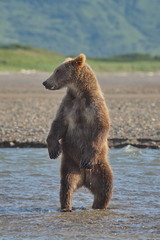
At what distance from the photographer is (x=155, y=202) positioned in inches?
258

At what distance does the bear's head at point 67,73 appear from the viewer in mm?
6332

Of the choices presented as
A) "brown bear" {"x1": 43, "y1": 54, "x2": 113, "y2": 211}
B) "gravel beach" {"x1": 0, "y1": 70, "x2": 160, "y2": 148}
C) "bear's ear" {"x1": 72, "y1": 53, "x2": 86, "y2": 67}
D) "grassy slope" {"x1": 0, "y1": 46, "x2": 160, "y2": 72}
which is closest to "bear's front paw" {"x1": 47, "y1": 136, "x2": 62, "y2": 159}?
"brown bear" {"x1": 43, "y1": 54, "x2": 113, "y2": 211}

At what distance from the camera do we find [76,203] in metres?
6.77

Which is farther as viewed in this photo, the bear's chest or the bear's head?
the bear's head

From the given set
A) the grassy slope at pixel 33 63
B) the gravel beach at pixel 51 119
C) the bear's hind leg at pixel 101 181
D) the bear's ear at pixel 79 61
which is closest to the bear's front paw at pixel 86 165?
the bear's hind leg at pixel 101 181

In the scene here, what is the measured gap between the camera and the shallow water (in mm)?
5391

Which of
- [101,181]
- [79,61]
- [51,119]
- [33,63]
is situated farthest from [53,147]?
[33,63]

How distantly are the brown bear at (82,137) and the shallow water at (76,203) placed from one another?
0.24 metres

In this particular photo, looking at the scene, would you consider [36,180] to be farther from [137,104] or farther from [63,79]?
[137,104]

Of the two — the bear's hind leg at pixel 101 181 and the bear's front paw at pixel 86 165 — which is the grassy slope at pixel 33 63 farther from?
the bear's front paw at pixel 86 165

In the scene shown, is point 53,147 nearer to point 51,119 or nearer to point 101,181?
point 101,181

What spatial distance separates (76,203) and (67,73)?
1.32 m

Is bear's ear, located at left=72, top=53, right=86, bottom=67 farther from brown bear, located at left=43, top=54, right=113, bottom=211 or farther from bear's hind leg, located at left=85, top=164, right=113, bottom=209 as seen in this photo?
bear's hind leg, located at left=85, top=164, right=113, bottom=209

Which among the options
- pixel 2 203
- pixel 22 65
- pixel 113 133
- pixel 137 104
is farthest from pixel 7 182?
pixel 22 65
